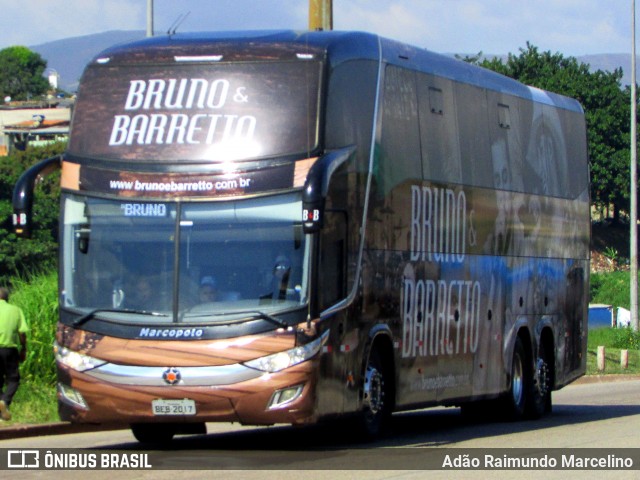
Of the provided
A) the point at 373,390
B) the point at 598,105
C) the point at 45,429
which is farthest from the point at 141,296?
the point at 598,105

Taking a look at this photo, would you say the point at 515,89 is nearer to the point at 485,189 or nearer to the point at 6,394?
the point at 485,189

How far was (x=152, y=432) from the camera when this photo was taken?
1405 centimetres

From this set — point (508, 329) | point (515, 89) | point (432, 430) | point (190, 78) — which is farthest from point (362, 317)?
point (515, 89)

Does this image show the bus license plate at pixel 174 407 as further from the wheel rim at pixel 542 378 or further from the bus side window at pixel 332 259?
the wheel rim at pixel 542 378

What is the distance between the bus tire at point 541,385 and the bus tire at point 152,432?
7.06m

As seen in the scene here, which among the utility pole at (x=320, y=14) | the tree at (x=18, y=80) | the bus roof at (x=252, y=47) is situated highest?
the tree at (x=18, y=80)

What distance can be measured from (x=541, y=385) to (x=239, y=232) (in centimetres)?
883

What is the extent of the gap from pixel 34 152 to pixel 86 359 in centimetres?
7572

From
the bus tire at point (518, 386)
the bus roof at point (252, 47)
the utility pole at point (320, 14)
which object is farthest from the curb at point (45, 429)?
the utility pole at point (320, 14)

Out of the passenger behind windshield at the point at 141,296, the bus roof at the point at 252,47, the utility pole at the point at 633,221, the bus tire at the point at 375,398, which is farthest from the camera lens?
the utility pole at the point at 633,221

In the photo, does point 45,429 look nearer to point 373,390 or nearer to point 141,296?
point 141,296

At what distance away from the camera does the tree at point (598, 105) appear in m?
91.4

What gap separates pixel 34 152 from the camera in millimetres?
86312

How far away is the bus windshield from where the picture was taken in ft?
40.5
